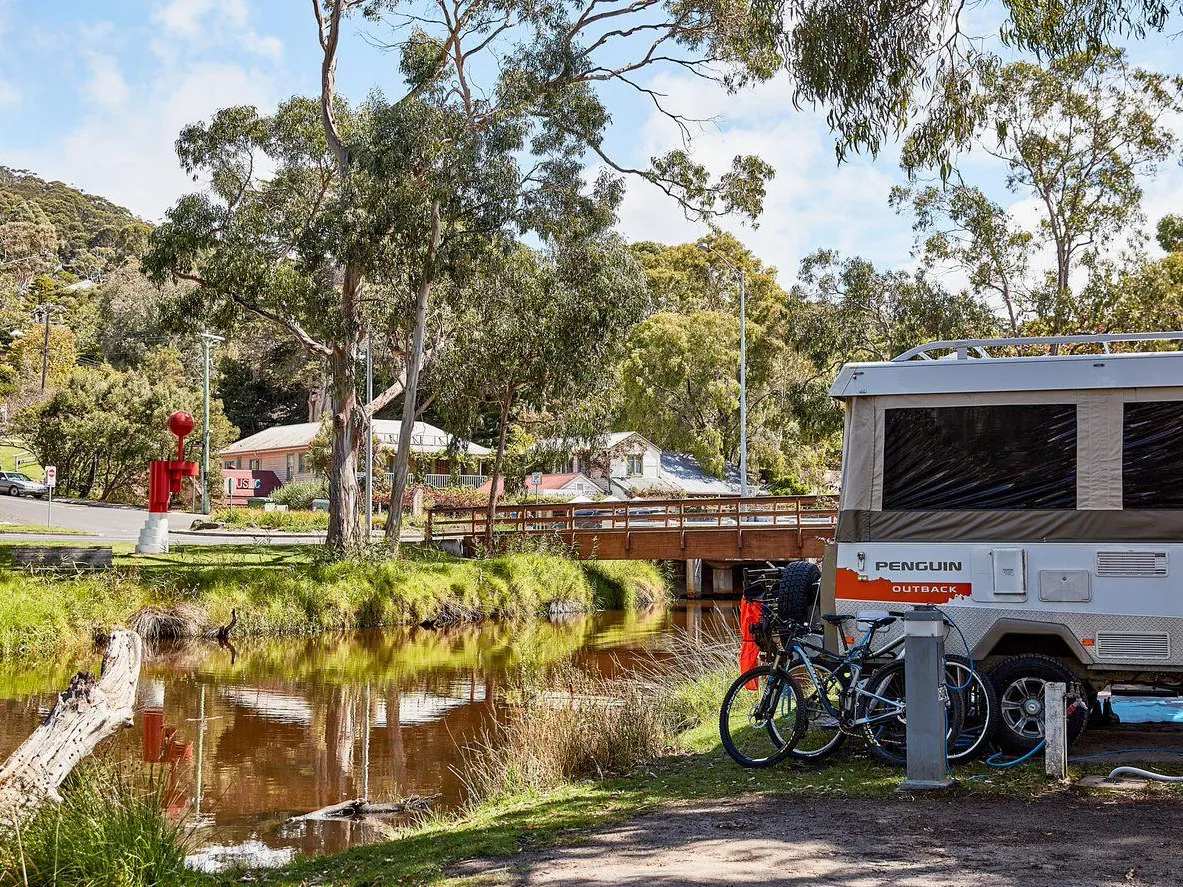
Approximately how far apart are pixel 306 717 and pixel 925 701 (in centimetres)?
918

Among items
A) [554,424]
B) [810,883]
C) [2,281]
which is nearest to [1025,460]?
[810,883]

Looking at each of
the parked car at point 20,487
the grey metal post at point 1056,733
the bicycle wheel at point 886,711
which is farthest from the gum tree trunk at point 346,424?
the parked car at point 20,487

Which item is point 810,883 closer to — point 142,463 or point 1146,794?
point 1146,794

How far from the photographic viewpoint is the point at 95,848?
545 centimetres

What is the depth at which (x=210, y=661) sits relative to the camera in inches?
728

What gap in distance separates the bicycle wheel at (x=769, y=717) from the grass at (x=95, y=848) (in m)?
4.12

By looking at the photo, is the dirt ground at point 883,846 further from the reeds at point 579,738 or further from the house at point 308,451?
the house at point 308,451

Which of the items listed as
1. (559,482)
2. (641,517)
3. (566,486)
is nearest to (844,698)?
(641,517)

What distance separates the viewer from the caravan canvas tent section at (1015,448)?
8156 mm

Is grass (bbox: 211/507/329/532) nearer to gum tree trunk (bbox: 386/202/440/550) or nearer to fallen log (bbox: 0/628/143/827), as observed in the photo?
gum tree trunk (bbox: 386/202/440/550)

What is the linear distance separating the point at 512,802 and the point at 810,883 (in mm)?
3791

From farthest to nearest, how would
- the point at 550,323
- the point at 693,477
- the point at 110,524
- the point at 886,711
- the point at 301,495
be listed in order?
the point at 693,477 → the point at 301,495 → the point at 110,524 → the point at 550,323 → the point at 886,711

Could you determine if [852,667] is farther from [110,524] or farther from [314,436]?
[314,436]

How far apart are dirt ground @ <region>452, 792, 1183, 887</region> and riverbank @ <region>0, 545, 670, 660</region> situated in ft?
48.0
